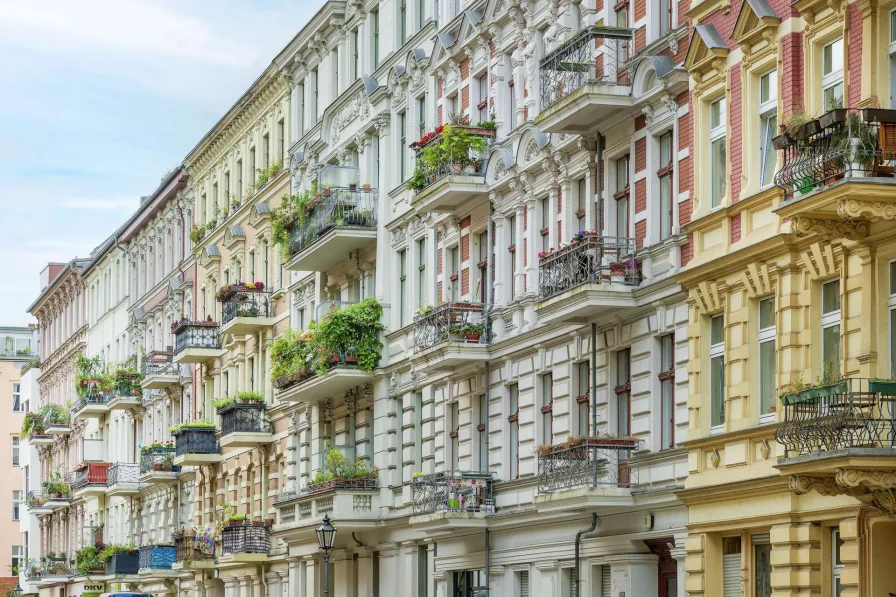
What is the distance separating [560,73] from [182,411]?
1414 inches

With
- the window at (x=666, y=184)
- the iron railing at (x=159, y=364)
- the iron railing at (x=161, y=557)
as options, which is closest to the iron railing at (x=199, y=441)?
the iron railing at (x=161, y=557)

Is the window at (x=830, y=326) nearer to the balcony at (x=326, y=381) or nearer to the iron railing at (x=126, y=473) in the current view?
the balcony at (x=326, y=381)

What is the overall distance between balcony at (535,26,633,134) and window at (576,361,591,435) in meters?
4.14

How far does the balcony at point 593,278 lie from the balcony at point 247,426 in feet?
75.8

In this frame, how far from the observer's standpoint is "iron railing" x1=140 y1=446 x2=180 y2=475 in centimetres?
6188

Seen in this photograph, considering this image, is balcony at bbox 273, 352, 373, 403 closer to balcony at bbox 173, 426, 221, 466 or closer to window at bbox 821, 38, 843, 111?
balcony at bbox 173, 426, 221, 466

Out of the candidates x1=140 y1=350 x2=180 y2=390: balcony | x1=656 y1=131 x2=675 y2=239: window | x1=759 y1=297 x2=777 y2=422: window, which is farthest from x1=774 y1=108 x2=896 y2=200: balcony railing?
x1=140 y1=350 x2=180 y2=390: balcony

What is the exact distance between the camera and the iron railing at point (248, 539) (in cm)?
5038

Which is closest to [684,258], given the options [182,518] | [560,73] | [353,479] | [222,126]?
[560,73]

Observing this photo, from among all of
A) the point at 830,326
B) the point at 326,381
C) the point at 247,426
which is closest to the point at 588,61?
the point at 830,326

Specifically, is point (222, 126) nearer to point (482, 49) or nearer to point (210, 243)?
point (210, 243)

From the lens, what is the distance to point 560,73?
101 ft

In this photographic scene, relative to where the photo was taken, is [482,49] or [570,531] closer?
[570,531]

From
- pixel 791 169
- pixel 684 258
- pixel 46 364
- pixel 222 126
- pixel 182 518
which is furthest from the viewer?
pixel 46 364
